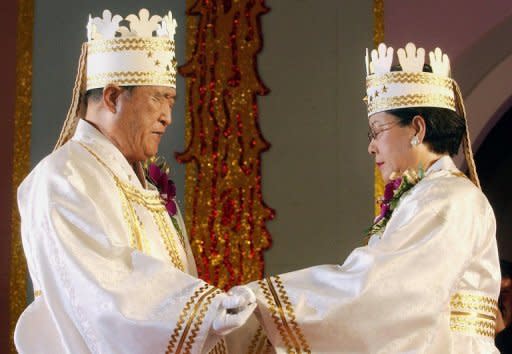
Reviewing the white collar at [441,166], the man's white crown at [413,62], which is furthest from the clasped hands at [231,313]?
the man's white crown at [413,62]

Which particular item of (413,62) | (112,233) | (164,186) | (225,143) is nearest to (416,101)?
(413,62)

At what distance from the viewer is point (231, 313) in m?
3.96

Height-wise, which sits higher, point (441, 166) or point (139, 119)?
point (139, 119)

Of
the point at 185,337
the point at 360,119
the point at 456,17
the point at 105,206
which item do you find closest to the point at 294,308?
the point at 185,337

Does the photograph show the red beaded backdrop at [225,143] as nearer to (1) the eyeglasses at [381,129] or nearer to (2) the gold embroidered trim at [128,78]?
(1) the eyeglasses at [381,129]

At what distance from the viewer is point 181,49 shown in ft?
20.5

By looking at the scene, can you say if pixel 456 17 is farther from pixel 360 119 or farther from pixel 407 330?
pixel 407 330

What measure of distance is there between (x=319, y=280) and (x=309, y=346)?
0.21 m

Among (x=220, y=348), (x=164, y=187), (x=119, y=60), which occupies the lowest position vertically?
(x=220, y=348)

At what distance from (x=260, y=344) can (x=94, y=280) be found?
2.37 ft

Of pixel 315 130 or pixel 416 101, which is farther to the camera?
pixel 315 130

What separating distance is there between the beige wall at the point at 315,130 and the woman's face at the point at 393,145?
150 centimetres

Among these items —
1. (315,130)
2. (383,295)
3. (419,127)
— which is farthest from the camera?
(315,130)

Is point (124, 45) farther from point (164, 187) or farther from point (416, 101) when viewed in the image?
point (416, 101)
